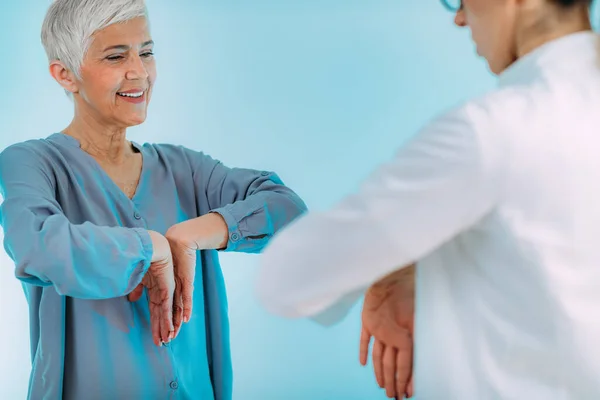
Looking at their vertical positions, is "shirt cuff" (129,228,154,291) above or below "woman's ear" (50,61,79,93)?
below

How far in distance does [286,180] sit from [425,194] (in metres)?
2.16

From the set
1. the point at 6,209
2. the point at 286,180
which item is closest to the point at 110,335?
the point at 6,209

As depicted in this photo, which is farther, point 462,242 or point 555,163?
point 462,242

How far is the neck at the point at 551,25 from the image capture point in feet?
3.64

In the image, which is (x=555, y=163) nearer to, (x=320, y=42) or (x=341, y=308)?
(x=341, y=308)

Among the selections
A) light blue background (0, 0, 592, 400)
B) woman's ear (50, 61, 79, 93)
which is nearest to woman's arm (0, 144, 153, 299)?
woman's ear (50, 61, 79, 93)

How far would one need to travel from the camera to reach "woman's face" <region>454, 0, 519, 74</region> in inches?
44.4

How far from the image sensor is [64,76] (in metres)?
1.83

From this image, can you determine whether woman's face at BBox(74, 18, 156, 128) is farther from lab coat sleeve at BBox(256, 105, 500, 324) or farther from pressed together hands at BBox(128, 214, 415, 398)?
lab coat sleeve at BBox(256, 105, 500, 324)

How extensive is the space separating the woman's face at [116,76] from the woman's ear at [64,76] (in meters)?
Answer: 0.01

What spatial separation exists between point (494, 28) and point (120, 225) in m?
0.97

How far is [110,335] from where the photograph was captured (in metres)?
1.67

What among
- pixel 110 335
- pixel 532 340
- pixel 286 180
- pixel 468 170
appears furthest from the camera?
pixel 286 180

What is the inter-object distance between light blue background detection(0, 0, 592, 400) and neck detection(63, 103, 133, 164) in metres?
1.20
